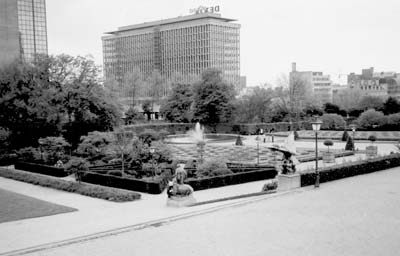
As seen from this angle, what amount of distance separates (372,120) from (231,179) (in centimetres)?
4405

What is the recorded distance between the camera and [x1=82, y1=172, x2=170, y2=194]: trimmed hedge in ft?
75.4

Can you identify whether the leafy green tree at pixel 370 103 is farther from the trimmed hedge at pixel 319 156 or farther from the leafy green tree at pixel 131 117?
the trimmed hedge at pixel 319 156

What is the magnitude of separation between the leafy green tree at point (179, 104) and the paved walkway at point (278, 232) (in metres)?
56.1

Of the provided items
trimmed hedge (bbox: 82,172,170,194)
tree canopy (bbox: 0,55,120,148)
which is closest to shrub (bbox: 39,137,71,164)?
tree canopy (bbox: 0,55,120,148)

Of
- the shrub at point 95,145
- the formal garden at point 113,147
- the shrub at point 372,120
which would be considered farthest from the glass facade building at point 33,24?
the shrub at point 95,145

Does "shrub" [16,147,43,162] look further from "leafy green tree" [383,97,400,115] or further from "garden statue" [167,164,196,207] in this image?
"leafy green tree" [383,97,400,115]

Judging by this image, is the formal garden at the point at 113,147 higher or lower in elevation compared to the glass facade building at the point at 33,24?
lower

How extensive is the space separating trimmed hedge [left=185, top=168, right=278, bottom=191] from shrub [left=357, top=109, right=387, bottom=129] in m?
40.1

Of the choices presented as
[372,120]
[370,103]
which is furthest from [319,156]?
[370,103]

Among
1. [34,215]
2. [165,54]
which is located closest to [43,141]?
[34,215]

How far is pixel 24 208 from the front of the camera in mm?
19688

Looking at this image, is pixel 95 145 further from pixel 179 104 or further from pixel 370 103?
pixel 370 103

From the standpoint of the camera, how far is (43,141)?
34.9 metres

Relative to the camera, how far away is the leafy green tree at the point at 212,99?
234ft
